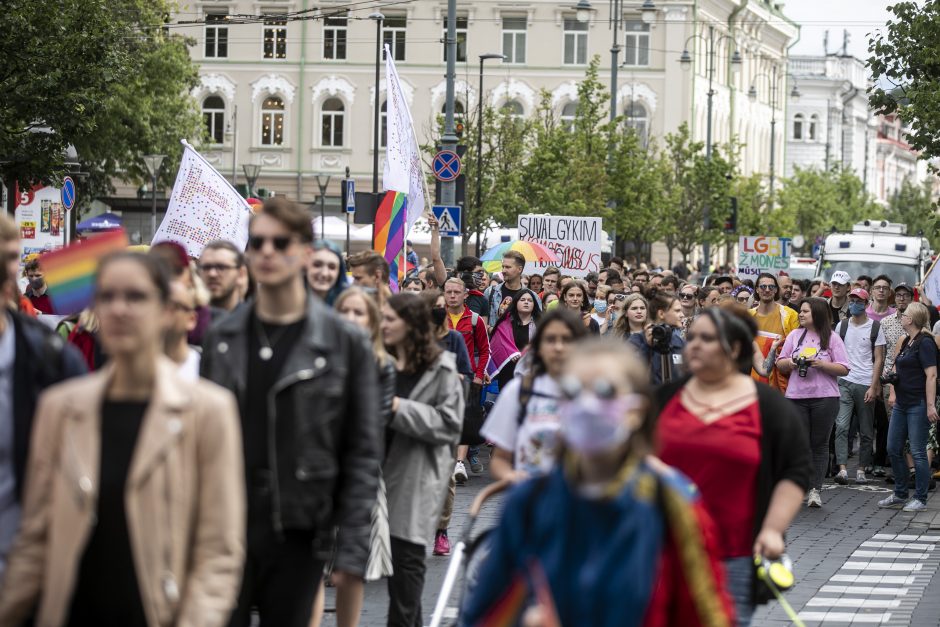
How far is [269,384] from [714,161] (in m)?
57.2

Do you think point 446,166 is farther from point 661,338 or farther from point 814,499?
point 661,338

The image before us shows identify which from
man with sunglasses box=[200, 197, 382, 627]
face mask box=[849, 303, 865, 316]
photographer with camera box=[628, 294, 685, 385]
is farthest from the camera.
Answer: face mask box=[849, 303, 865, 316]

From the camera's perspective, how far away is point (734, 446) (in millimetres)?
6590

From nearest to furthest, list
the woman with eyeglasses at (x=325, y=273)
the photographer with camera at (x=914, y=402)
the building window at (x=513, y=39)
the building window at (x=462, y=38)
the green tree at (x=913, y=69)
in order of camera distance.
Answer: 1. the woman with eyeglasses at (x=325, y=273)
2. the photographer with camera at (x=914, y=402)
3. the green tree at (x=913, y=69)
4. the building window at (x=462, y=38)
5. the building window at (x=513, y=39)

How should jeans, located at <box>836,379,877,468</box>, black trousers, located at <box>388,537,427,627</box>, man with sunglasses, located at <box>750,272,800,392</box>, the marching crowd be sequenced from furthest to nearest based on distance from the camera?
jeans, located at <box>836,379,877,468</box> → man with sunglasses, located at <box>750,272,800,392</box> → black trousers, located at <box>388,537,427,627</box> → the marching crowd

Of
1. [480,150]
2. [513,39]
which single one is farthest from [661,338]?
[513,39]

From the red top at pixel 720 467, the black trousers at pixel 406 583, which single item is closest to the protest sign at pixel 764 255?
the black trousers at pixel 406 583

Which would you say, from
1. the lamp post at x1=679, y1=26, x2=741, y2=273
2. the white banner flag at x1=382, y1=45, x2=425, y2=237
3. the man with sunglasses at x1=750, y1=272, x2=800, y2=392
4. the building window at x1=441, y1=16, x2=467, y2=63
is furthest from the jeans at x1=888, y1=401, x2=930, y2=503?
the building window at x1=441, y1=16, x2=467, y2=63

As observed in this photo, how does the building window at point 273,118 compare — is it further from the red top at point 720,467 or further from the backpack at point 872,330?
the red top at point 720,467

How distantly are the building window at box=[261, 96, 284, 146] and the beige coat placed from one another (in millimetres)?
66286

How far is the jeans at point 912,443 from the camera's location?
15.1 metres

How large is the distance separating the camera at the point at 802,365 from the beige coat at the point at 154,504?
35.2ft

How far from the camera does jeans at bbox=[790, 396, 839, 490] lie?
1511 centimetres

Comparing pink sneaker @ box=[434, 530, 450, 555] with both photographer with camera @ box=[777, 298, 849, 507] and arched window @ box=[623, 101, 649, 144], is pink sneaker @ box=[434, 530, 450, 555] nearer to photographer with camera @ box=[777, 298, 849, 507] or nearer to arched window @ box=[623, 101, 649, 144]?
photographer with camera @ box=[777, 298, 849, 507]
